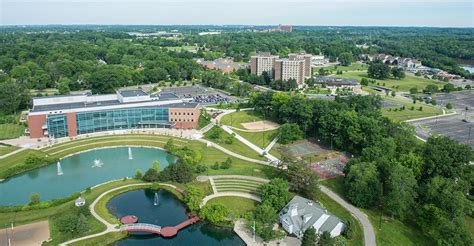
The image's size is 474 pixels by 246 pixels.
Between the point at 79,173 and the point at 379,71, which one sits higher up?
the point at 379,71

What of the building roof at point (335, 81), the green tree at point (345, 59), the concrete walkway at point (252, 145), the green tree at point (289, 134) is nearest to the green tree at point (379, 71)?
the building roof at point (335, 81)

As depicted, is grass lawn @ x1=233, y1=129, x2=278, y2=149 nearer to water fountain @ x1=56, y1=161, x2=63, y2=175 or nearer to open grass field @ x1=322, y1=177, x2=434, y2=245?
open grass field @ x1=322, y1=177, x2=434, y2=245

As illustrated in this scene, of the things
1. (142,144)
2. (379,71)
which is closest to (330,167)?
(142,144)

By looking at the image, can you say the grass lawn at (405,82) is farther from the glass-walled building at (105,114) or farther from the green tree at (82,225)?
the green tree at (82,225)

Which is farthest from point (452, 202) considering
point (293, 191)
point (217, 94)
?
point (217, 94)

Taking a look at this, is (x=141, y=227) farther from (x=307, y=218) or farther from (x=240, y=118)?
(x=240, y=118)

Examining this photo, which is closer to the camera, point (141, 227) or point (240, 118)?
point (141, 227)
